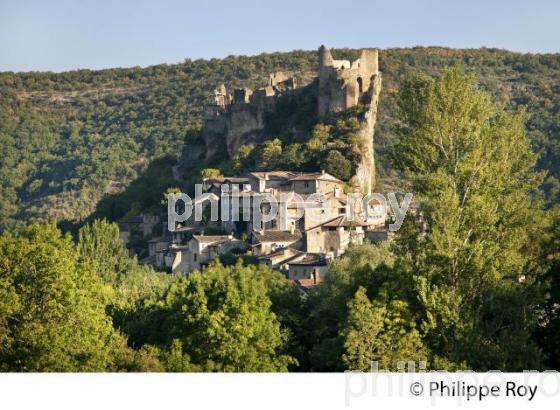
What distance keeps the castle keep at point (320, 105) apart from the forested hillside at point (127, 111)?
709cm

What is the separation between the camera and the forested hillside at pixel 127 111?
382 feet

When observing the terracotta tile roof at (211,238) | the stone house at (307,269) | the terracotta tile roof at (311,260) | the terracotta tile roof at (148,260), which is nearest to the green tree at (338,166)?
the terracotta tile roof at (211,238)

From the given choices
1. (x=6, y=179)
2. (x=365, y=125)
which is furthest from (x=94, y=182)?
(x=365, y=125)

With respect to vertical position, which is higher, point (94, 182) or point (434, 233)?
point (434, 233)

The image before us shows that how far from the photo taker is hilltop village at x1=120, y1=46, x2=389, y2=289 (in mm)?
63312

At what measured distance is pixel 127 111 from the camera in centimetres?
15538

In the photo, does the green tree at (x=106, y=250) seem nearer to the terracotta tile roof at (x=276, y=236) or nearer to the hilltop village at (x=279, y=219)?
the hilltop village at (x=279, y=219)

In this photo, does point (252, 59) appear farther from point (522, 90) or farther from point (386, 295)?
point (386, 295)

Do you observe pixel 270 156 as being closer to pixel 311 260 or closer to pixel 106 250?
pixel 311 260

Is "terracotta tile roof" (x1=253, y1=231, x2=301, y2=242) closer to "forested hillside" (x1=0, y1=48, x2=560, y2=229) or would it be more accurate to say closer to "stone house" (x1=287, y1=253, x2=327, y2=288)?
"stone house" (x1=287, y1=253, x2=327, y2=288)

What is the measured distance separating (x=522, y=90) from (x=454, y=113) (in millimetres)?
90359

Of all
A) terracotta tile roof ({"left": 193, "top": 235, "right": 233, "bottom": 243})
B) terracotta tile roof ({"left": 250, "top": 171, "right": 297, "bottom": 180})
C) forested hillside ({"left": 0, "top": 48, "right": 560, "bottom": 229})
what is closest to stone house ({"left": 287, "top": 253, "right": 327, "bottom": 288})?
terracotta tile roof ({"left": 193, "top": 235, "right": 233, "bottom": 243})

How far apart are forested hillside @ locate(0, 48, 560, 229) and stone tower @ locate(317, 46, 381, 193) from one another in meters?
13.4

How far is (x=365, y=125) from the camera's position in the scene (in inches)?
2980
